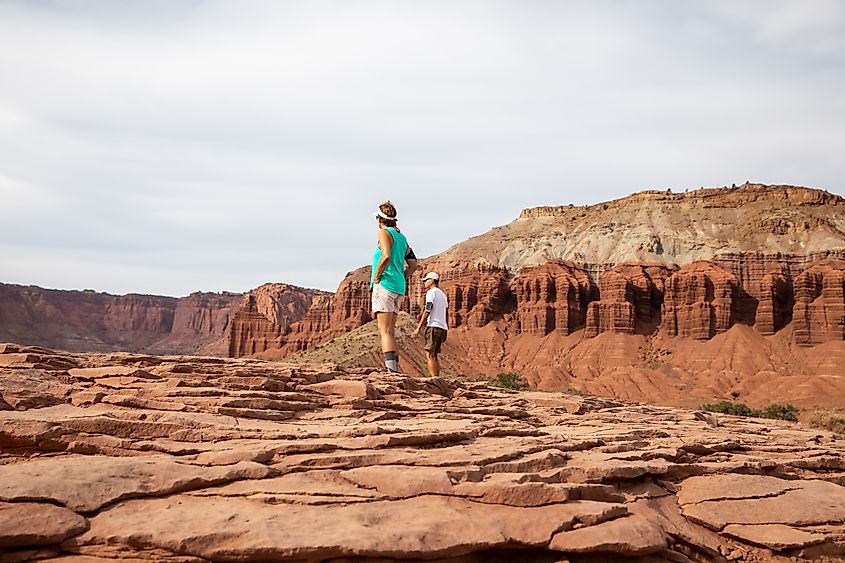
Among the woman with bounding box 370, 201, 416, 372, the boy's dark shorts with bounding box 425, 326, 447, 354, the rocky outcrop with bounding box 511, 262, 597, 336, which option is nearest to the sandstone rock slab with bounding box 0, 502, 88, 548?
the woman with bounding box 370, 201, 416, 372

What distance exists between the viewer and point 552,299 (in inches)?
2625

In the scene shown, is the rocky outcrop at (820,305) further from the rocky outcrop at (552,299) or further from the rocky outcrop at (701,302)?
the rocky outcrop at (552,299)

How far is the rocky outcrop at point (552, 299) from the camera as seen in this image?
64938 mm

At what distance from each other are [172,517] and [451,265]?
241 ft

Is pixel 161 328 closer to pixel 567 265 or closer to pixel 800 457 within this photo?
pixel 567 265

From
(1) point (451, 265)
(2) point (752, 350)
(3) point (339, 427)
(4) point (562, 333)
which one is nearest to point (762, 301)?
(2) point (752, 350)

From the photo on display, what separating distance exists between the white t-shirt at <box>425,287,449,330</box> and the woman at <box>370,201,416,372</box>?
1515mm

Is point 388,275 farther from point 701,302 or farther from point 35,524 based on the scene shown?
point 701,302

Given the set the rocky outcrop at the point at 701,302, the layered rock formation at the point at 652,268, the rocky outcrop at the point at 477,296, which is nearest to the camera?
the rocky outcrop at the point at 701,302

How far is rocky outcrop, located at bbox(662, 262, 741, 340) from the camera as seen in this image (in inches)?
2319

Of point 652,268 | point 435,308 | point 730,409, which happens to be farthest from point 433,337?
point 652,268

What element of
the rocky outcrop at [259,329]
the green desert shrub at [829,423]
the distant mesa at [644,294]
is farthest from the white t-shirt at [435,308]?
the rocky outcrop at [259,329]

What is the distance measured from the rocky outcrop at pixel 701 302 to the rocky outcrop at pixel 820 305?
15.9ft

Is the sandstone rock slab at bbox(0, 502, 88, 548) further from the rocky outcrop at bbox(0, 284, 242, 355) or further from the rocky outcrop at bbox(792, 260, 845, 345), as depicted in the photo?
the rocky outcrop at bbox(0, 284, 242, 355)
